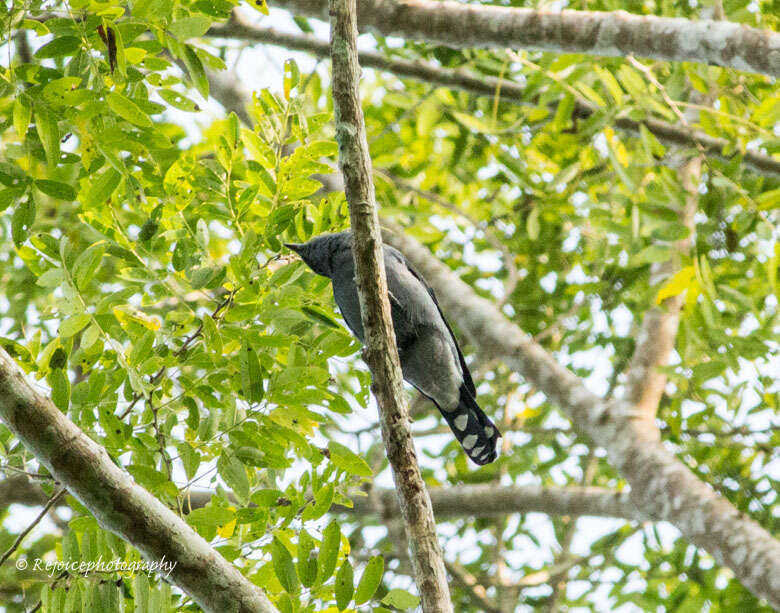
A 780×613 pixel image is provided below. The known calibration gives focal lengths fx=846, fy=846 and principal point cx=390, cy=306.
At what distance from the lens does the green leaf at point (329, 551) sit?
3.04 meters

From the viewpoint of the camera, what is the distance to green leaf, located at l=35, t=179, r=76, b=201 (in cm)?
335

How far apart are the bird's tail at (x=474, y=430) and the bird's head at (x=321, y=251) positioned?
3.86 feet

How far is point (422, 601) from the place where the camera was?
2795 mm

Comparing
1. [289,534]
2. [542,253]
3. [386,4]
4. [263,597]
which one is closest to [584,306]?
[542,253]

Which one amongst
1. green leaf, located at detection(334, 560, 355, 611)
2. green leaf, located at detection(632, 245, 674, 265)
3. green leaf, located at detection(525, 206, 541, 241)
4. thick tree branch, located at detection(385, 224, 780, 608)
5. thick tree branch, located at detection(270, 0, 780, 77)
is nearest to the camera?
green leaf, located at detection(334, 560, 355, 611)

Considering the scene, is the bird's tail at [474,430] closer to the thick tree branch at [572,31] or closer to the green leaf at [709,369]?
the green leaf at [709,369]

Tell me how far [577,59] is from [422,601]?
3523 mm

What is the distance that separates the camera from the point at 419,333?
15.7ft

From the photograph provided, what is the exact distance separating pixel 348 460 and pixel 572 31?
275 centimetres

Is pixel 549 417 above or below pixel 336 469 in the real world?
above

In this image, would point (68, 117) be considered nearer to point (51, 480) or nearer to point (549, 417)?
point (51, 480)

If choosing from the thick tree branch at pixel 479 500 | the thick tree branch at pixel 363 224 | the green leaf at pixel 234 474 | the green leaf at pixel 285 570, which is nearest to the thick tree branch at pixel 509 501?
the thick tree branch at pixel 479 500

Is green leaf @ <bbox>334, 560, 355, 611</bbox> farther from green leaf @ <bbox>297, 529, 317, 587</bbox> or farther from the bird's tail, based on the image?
the bird's tail

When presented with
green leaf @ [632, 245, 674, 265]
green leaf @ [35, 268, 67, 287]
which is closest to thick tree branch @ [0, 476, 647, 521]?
green leaf @ [632, 245, 674, 265]
